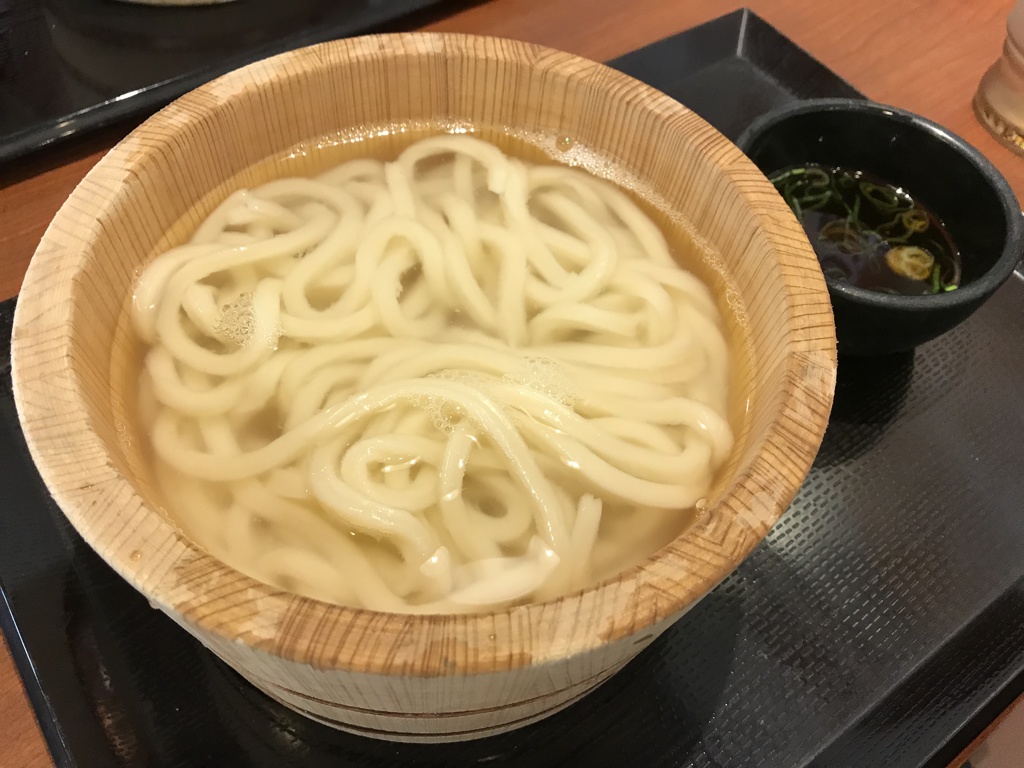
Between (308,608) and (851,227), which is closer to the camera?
(308,608)

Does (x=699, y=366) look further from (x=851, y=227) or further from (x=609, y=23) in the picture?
(x=609, y=23)

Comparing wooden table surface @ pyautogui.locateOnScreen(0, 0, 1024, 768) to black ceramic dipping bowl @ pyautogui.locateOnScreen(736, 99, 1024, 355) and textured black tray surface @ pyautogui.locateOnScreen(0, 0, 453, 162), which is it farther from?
black ceramic dipping bowl @ pyautogui.locateOnScreen(736, 99, 1024, 355)

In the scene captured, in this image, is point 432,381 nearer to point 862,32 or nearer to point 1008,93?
point 1008,93

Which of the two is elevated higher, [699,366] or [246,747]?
[699,366]

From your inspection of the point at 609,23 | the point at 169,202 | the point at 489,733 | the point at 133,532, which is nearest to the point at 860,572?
the point at 489,733

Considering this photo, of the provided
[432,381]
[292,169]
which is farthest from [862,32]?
[432,381]

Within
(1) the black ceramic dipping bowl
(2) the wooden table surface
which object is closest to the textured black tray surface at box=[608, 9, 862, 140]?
(2) the wooden table surface

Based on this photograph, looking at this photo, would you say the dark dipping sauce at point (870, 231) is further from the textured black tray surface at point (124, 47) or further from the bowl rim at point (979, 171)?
the textured black tray surface at point (124, 47)
